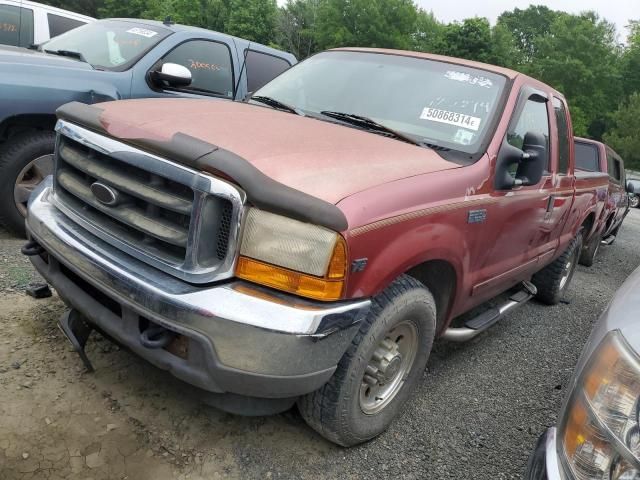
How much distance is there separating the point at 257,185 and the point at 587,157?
24.4 feet

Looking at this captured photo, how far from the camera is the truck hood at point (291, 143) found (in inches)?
80.2

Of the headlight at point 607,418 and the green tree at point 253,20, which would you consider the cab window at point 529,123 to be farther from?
the green tree at point 253,20

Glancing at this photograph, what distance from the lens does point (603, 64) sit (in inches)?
1742

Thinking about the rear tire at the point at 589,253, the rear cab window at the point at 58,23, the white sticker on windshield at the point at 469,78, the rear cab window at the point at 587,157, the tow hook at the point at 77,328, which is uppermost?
the white sticker on windshield at the point at 469,78

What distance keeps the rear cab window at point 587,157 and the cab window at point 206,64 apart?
535 centimetres

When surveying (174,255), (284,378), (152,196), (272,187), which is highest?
(272,187)

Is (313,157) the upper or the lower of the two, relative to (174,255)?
upper

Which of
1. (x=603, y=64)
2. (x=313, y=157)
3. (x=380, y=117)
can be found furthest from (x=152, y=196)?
(x=603, y=64)

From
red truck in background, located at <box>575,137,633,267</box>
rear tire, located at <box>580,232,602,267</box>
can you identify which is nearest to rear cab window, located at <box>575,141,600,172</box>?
red truck in background, located at <box>575,137,633,267</box>

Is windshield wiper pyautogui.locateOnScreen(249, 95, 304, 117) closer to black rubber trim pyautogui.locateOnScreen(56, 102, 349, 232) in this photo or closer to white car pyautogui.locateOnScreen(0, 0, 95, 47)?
black rubber trim pyautogui.locateOnScreen(56, 102, 349, 232)

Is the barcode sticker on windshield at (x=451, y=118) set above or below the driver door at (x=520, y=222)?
above

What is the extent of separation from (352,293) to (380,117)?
142 centimetres

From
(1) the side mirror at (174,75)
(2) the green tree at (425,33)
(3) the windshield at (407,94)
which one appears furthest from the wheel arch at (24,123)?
(2) the green tree at (425,33)

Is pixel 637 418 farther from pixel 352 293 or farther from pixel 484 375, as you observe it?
pixel 484 375
